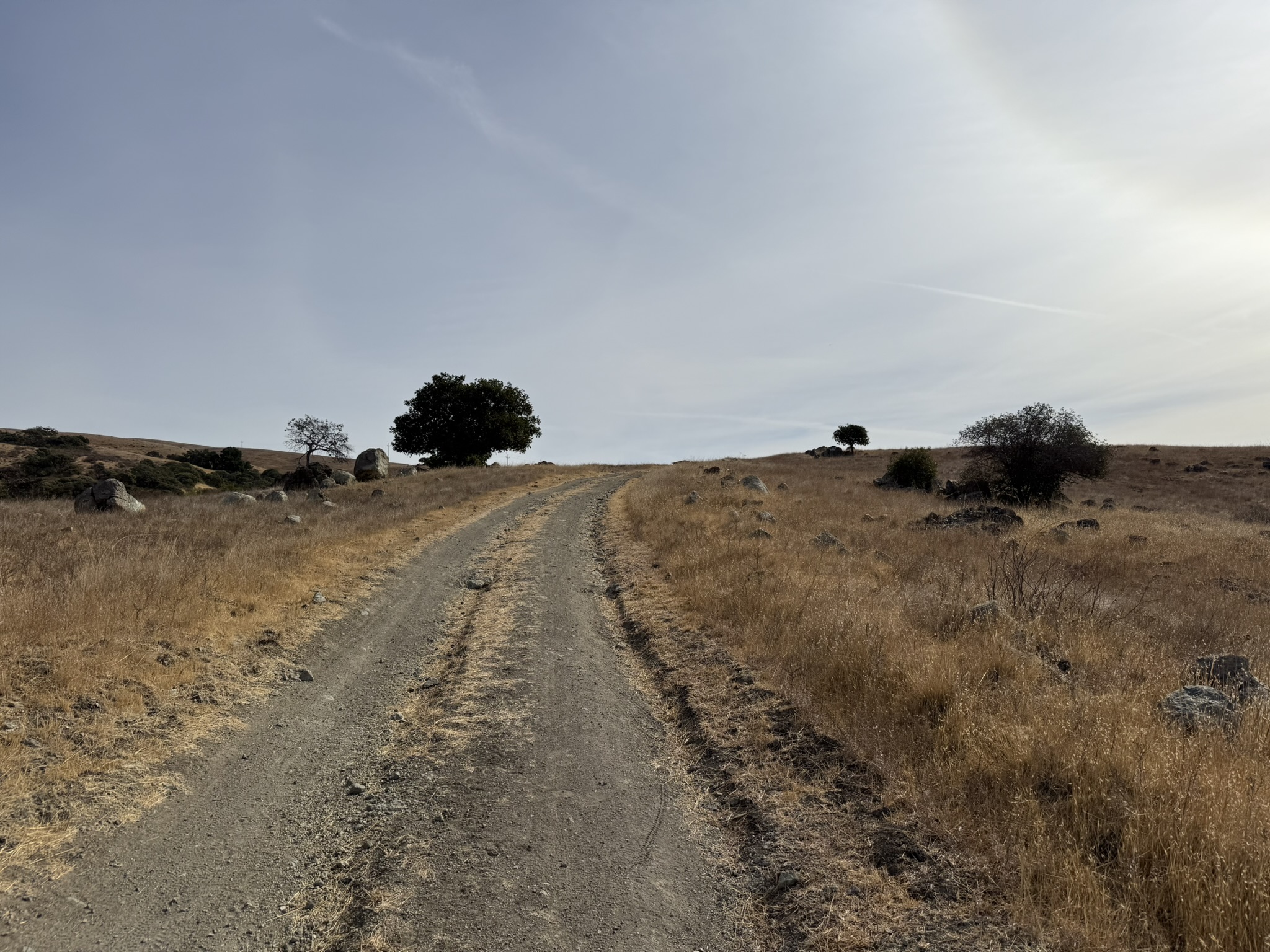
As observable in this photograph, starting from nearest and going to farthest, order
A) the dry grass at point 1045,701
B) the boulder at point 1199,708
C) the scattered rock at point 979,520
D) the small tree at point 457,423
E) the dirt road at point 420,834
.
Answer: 1. the dry grass at point 1045,701
2. the dirt road at point 420,834
3. the boulder at point 1199,708
4. the scattered rock at point 979,520
5. the small tree at point 457,423

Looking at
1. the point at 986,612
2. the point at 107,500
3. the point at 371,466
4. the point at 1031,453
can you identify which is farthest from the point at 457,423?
the point at 986,612

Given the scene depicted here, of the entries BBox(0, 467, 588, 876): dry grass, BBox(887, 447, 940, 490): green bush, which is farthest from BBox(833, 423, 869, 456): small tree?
BBox(0, 467, 588, 876): dry grass

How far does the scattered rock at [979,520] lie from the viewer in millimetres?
20641

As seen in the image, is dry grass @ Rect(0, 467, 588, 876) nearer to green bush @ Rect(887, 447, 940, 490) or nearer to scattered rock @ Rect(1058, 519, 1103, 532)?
scattered rock @ Rect(1058, 519, 1103, 532)

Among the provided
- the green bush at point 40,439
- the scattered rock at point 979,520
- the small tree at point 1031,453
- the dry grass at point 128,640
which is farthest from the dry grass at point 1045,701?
the green bush at point 40,439

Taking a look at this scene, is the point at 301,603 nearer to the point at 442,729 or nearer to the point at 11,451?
the point at 442,729

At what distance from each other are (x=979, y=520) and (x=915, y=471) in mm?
15796

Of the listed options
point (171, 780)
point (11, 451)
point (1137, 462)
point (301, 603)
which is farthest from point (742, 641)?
point (11, 451)

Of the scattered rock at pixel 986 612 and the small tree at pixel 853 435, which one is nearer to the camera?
the scattered rock at pixel 986 612

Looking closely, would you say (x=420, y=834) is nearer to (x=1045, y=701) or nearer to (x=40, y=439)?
(x=1045, y=701)

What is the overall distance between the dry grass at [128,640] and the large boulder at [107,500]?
5324 millimetres

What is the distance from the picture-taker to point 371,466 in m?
44.6

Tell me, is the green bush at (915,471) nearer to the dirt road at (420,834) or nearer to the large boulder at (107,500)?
the dirt road at (420,834)

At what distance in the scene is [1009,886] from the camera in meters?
4.06
